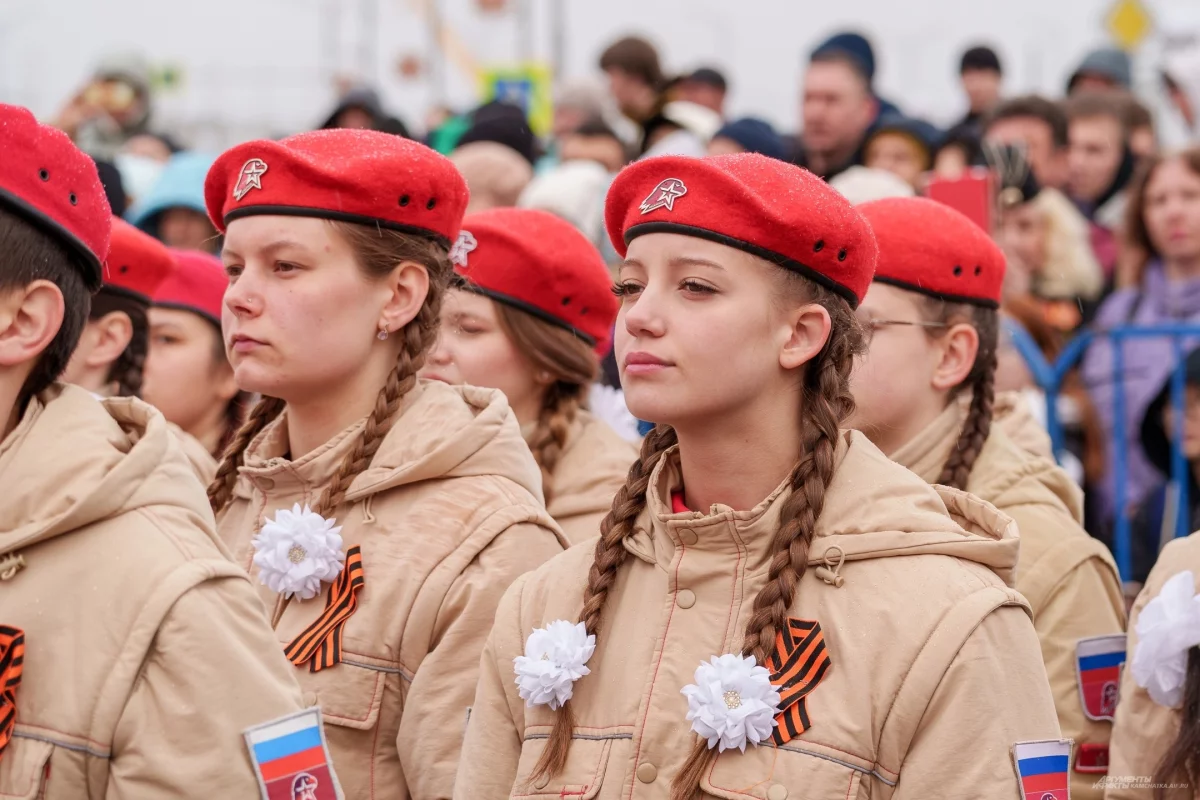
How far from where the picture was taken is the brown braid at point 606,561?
10.5 ft

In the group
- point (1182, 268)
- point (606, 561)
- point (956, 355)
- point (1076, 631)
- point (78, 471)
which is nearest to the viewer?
point (78, 471)

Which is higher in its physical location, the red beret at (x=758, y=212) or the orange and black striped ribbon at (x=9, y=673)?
the red beret at (x=758, y=212)

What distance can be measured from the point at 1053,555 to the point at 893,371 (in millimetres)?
653

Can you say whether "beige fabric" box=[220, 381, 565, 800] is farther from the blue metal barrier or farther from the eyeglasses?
the blue metal barrier

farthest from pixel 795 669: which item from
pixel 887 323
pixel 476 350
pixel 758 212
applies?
pixel 476 350

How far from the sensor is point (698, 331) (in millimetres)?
3223

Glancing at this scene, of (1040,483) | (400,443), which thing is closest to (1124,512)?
(1040,483)

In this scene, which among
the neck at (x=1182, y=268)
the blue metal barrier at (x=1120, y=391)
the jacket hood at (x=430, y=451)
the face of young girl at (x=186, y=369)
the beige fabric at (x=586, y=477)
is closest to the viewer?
the jacket hood at (x=430, y=451)

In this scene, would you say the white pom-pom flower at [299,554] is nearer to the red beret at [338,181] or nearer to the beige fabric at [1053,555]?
the red beret at [338,181]

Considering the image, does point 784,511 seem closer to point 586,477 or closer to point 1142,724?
point 1142,724

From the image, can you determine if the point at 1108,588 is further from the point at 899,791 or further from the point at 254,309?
the point at 254,309

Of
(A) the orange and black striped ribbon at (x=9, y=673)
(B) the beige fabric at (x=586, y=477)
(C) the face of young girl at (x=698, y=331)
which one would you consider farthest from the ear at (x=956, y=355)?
(A) the orange and black striped ribbon at (x=9, y=673)

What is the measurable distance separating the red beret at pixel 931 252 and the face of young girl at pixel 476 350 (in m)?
1.21

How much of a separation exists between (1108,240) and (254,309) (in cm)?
702
